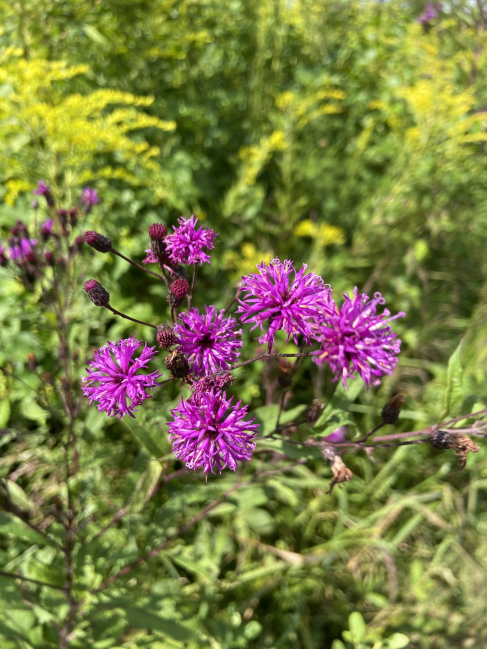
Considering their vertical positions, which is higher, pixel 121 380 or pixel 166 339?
pixel 166 339

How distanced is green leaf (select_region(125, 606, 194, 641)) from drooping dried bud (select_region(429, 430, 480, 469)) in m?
1.45

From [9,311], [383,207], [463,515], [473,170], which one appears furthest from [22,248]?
[473,170]

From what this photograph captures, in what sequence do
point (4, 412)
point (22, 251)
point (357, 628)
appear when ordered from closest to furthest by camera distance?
point (357, 628)
point (22, 251)
point (4, 412)

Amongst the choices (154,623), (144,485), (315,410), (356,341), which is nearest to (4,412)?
(144,485)

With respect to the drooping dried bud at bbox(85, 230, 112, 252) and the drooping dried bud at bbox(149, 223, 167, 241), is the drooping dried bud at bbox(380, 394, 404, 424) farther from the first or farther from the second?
the drooping dried bud at bbox(85, 230, 112, 252)

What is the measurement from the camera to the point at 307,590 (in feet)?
9.29

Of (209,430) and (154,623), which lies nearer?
(209,430)

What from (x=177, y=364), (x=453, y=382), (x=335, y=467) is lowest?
(x=335, y=467)

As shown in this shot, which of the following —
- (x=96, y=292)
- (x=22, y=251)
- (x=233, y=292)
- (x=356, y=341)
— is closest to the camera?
(x=356, y=341)

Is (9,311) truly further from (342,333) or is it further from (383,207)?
(383,207)

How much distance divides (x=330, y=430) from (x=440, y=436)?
38 cm

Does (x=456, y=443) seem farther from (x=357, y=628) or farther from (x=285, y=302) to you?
(x=357, y=628)

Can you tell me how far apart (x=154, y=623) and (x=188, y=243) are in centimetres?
→ 168

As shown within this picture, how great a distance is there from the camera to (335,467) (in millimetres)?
1358
